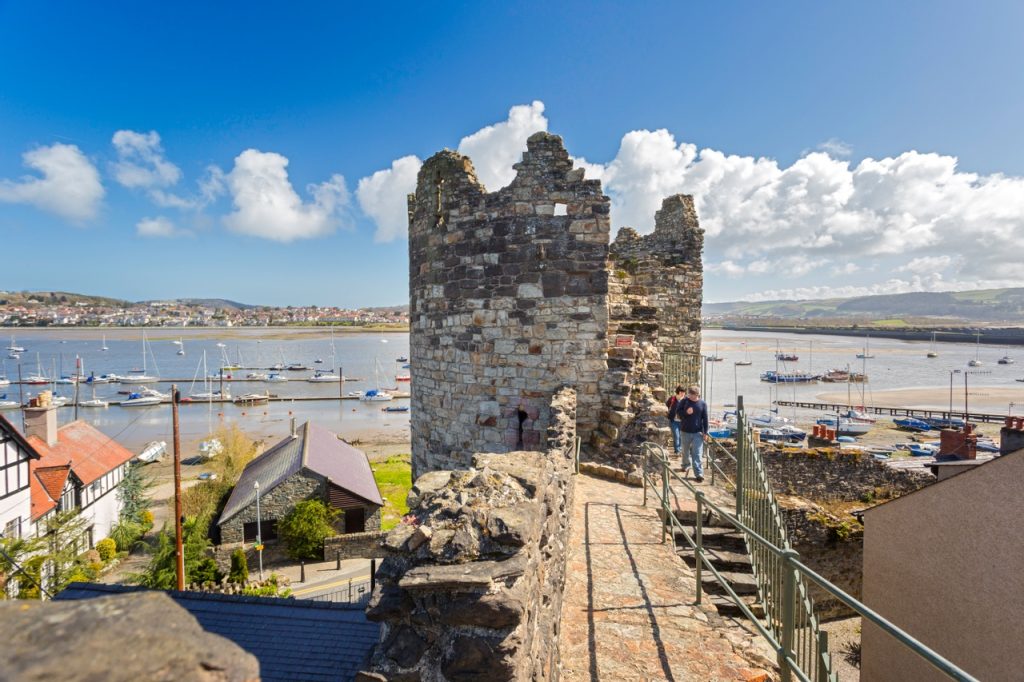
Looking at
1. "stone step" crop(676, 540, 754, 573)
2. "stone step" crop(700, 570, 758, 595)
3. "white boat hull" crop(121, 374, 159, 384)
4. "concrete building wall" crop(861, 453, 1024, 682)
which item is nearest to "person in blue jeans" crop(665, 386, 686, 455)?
"stone step" crop(676, 540, 754, 573)

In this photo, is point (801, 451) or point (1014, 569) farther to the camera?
point (801, 451)

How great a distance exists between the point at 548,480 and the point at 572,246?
4.13 meters

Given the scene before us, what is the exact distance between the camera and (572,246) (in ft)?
23.9

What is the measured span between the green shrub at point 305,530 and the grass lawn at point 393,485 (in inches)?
105

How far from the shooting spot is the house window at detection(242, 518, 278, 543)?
754 inches

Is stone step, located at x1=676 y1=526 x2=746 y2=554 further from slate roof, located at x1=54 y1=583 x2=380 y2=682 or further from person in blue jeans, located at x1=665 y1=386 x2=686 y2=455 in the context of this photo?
slate roof, located at x1=54 y1=583 x2=380 y2=682

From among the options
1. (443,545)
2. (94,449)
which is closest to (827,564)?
(443,545)

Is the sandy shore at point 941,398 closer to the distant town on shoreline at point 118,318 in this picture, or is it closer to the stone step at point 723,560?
the stone step at point 723,560

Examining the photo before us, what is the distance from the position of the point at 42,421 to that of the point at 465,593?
87.0 ft

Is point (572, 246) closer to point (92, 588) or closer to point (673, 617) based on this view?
point (673, 617)

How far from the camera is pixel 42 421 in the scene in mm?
21109

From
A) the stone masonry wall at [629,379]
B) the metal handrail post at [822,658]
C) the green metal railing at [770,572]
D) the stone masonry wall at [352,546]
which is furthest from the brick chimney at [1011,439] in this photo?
the stone masonry wall at [352,546]

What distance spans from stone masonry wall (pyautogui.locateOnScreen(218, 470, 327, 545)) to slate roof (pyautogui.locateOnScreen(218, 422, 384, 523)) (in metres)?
0.19

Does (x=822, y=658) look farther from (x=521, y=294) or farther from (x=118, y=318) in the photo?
(x=118, y=318)
